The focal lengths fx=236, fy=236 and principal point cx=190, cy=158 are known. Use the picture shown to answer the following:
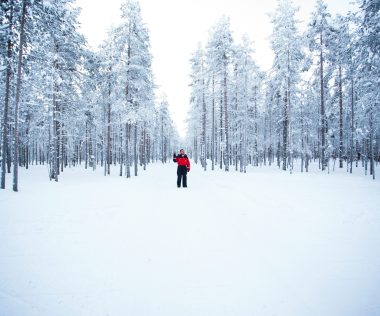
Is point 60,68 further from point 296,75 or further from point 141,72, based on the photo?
point 296,75

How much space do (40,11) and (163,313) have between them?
15.6 meters

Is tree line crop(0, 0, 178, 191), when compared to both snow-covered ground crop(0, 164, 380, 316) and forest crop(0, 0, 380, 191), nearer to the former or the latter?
forest crop(0, 0, 380, 191)

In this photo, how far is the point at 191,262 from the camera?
4.29 meters

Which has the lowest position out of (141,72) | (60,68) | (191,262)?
(191,262)

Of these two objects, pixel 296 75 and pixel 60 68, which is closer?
pixel 60 68

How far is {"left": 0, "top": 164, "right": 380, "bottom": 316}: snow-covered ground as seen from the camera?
3154 millimetres

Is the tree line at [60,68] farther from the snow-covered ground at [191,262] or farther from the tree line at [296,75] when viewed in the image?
the tree line at [296,75]

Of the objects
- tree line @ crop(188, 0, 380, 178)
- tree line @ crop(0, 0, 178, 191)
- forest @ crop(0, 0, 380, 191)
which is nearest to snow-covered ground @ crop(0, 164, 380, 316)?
forest @ crop(0, 0, 380, 191)

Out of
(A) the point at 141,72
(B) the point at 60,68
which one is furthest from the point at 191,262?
(A) the point at 141,72

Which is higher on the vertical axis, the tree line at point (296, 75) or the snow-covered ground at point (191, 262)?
the tree line at point (296, 75)

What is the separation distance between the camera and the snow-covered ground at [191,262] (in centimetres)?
315

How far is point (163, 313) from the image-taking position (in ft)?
9.91

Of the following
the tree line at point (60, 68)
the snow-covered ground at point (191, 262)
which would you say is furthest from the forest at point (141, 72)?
the snow-covered ground at point (191, 262)

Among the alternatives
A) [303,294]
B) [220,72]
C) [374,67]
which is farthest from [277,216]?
[220,72]
